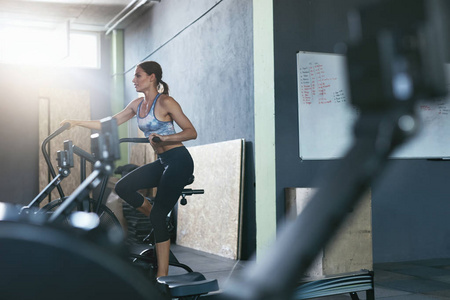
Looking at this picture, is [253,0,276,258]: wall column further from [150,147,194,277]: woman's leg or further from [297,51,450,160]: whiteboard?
[150,147,194,277]: woman's leg

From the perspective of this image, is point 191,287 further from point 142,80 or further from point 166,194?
point 142,80

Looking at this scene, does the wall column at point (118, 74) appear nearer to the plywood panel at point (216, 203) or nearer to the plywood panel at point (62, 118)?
the plywood panel at point (62, 118)

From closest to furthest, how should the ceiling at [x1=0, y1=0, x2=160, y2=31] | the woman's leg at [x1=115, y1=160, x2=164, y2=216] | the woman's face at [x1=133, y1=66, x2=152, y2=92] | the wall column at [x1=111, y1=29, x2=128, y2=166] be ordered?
the woman's leg at [x1=115, y1=160, x2=164, y2=216] < the woman's face at [x1=133, y1=66, x2=152, y2=92] < the ceiling at [x1=0, y1=0, x2=160, y2=31] < the wall column at [x1=111, y1=29, x2=128, y2=166]

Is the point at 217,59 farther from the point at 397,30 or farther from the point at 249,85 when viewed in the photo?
the point at 397,30

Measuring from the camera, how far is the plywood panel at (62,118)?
8.48 metres

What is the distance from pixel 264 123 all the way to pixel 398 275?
1605 millimetres

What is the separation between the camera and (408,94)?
0.97 ft

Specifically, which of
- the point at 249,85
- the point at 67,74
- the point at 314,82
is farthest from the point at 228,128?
the point at 67,74

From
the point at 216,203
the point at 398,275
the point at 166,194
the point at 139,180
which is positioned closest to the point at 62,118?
the point at 216,203

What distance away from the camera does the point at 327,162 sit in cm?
430

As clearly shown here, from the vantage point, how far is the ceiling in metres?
7.75

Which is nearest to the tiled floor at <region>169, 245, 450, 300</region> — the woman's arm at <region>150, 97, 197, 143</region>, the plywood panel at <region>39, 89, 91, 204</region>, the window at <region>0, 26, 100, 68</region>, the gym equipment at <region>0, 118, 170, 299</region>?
the woman's arm at <region>150, 97, 197, 143</region>

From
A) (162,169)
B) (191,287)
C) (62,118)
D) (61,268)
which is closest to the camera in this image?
(61,268)

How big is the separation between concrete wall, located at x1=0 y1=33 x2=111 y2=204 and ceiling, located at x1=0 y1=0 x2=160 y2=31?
0.77 meters
